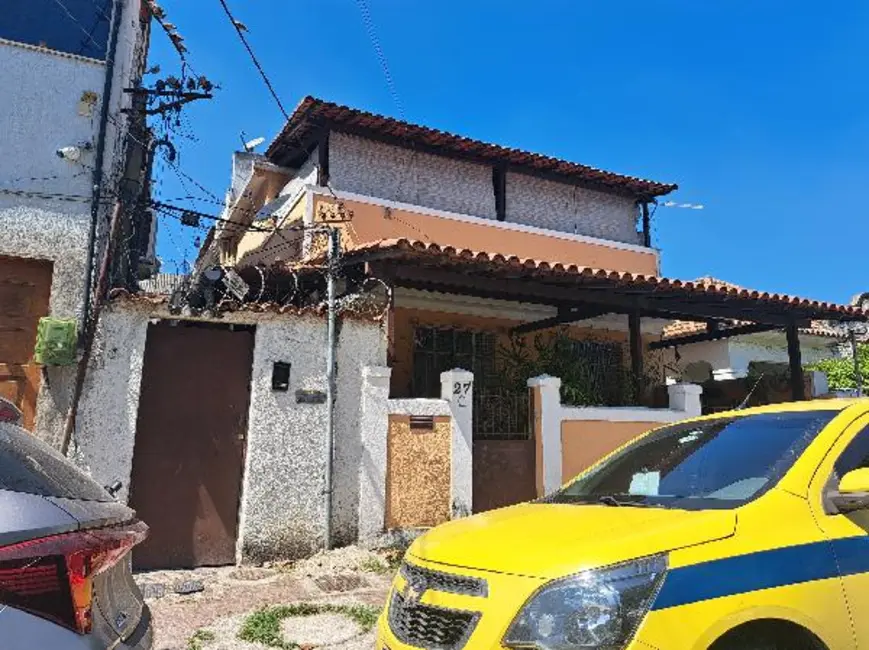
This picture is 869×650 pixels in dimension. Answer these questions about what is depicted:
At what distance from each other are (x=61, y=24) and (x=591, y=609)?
33.4 ft

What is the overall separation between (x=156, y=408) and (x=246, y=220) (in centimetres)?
978

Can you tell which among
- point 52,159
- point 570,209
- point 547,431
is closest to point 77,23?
point 52,159

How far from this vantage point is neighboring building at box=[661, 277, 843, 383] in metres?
13.4

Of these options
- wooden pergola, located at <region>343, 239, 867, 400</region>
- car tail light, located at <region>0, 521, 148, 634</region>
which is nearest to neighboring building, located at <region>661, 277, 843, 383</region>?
wooden pergola, located at <region>343, 239, 867, 400</region>

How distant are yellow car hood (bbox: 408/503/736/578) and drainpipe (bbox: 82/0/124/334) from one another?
21.7ft

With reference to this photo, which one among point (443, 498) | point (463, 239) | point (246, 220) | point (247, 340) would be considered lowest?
point (443, 498)

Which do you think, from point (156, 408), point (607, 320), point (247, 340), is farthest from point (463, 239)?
point (156, 408)

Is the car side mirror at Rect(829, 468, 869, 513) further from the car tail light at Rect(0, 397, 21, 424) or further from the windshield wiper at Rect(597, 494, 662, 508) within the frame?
the car tail light at Rect(0, 397, 21, 424)

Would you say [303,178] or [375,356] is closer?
[375,356]

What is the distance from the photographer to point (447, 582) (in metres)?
2.85

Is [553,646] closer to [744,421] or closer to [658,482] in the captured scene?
[658,482]

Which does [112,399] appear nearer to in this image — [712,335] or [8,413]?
[8,413]

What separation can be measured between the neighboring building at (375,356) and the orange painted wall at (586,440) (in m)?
0.03

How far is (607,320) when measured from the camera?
12.7 meters
